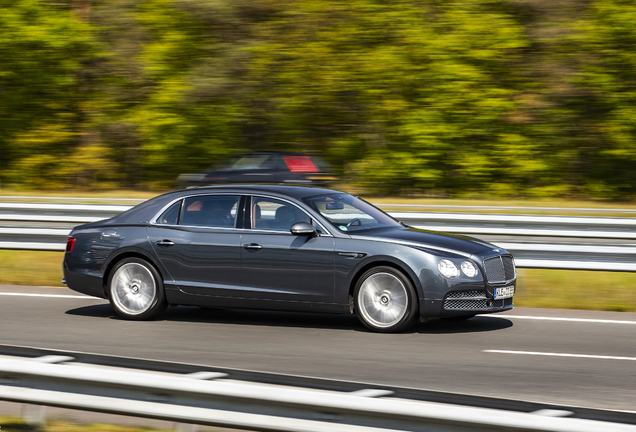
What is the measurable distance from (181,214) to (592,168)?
2138 cm

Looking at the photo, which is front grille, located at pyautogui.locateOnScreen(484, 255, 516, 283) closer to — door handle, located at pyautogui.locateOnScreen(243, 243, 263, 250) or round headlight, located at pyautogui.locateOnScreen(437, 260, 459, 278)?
round headlight, located at pyautogui.locateOnScreen(437, 260, 459, 278)

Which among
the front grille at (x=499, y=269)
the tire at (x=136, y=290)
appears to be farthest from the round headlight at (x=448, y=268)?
the tire at (x=136, y=290)

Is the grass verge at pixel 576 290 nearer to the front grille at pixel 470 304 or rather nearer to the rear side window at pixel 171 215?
the front grille at pixel 470 304

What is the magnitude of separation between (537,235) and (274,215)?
402cm

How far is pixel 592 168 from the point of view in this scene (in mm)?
28234

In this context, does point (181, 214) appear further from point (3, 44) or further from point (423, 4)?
point (3, 44)

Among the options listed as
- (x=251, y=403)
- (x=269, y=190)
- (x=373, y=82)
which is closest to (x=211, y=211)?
(x=269, y=190)

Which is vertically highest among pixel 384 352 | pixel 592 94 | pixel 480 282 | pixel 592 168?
pixel 592 94

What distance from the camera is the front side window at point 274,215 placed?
909cm

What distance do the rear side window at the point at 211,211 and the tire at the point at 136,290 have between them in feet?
2.22

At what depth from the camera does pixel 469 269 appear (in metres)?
8.54

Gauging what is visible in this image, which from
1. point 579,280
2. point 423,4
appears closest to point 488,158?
point 423,4

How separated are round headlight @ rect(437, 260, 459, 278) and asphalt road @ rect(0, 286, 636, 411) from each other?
2.02 ft

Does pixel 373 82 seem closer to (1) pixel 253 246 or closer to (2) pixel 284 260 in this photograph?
(1) pixel 253 246
